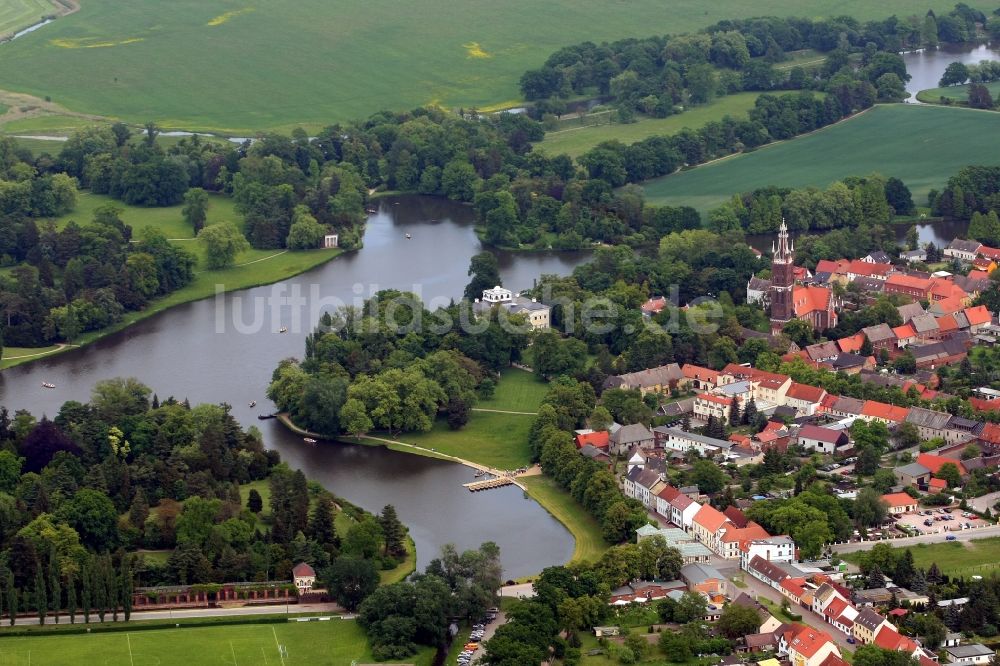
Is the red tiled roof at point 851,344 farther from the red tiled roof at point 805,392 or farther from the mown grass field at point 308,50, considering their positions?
the mown grass field at point 308,50

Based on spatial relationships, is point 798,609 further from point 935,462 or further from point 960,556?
point 935,462

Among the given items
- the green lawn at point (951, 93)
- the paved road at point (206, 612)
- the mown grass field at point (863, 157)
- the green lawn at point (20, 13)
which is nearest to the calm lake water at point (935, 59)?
the green lawn at point (951, 93)

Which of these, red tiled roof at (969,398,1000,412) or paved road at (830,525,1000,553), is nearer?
paved road at (830,525,1000,553)

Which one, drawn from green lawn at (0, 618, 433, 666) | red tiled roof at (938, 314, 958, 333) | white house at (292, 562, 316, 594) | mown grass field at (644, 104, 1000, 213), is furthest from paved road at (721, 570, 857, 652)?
mown grass field at (644, 104, 1000, 213)

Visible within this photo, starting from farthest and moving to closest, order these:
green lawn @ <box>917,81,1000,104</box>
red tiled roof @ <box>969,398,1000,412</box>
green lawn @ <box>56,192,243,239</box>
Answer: green lawn @ <box>917,81,1000,104</box>
green lawn @ <box>56,192,243,239</box>
red tiled roof @ <box>969,398,1000,412</box>

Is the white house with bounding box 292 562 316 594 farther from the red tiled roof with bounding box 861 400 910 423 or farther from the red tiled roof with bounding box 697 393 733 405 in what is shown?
the red tiled roof with bounding box 861 400 910 423

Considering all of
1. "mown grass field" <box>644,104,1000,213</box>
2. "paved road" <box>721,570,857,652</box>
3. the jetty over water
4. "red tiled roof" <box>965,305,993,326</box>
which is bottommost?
"paved road" <box>721,570,857,652</box>
